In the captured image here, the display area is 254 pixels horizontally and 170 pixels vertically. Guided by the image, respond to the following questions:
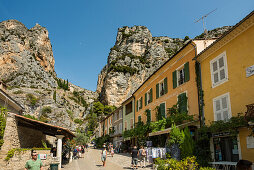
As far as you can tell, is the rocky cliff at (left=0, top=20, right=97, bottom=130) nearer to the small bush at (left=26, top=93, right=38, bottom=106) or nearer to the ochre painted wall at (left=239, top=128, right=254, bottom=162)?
the small bush at (left=26, top=93, right=38, bottom=106)

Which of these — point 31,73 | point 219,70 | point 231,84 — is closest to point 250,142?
point 231,84

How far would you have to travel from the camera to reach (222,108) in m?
10.7

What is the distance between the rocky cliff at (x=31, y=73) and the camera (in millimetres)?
49625

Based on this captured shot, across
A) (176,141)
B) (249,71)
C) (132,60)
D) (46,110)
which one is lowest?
(176,141)

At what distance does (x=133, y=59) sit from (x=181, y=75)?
164 feet

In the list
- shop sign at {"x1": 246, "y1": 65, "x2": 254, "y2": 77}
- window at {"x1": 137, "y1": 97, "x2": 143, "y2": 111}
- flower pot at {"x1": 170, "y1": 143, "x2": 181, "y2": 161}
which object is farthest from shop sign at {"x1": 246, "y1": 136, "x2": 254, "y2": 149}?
window at {"x1": 137, "y1": 97, "x2": 143, "y2": 111}

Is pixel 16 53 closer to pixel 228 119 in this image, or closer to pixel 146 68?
pixel 146 68

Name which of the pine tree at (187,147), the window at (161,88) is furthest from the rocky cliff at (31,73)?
the pine tree at (187,147)

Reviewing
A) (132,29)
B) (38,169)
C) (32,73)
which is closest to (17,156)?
(38,169)

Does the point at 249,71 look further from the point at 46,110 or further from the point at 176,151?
the point at 46,110

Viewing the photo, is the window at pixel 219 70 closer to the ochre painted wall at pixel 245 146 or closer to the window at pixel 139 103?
the ochre painted wall at pixel 245 146

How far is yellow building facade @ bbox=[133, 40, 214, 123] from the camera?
45.5 ft

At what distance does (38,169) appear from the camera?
19.9 feet

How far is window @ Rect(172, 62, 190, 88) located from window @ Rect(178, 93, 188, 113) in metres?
1.16
